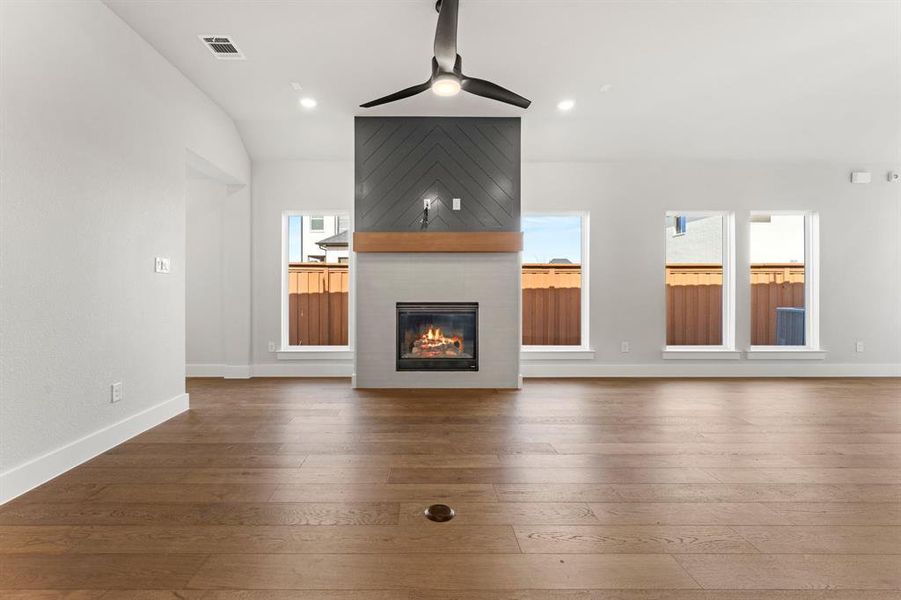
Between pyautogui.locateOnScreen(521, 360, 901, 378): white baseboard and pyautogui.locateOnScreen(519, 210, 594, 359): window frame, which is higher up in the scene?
pyautogui.locateOnScreen(519, 210, 594, 359): window frame

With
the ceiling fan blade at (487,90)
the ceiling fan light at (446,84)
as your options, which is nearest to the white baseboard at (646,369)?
the ceiling fan blade at (487,90)

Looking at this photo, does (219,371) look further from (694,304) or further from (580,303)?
(694,304)

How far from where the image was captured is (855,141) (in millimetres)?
4801

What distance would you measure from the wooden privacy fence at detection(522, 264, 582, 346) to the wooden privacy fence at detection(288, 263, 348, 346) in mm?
2364

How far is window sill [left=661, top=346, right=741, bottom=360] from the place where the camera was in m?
5.15

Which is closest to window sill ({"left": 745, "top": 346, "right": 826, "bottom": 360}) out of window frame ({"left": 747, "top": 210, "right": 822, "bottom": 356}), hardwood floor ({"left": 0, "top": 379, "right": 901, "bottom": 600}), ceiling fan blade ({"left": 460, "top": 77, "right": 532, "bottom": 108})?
window frame ({"left": 747, "top": 210, "right": 822, "bottom": 356})

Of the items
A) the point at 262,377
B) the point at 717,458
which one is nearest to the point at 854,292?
the point at 717,458

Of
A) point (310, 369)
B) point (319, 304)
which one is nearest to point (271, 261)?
point (319, 304)

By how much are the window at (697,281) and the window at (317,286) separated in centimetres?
415

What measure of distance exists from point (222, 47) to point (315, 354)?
3211mm

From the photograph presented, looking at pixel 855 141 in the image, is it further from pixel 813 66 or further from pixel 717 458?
pixel 717 458

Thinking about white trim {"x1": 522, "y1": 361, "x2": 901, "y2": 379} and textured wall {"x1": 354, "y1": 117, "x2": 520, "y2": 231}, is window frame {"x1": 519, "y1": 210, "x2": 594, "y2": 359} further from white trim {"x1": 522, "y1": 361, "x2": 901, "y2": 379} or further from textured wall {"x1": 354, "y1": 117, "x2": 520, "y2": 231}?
textured wall {"x1": 354, "y1": 117, "x2": 520, "y2": 231}

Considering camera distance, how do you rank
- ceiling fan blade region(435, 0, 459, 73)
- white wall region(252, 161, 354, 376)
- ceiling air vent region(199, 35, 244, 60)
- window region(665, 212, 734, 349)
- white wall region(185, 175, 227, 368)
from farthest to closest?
window region(665, 212, 734, 349), white wall region(252, 161, 354, 376), white wall region(185, 175, 227, 368), ceiling air vent region(199, 35, 244, 60), ceiling fan blade region(435, 0, 459, 73)

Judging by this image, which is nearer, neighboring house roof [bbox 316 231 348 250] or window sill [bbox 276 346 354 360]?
window sill [bbox 276 346 354 360]
